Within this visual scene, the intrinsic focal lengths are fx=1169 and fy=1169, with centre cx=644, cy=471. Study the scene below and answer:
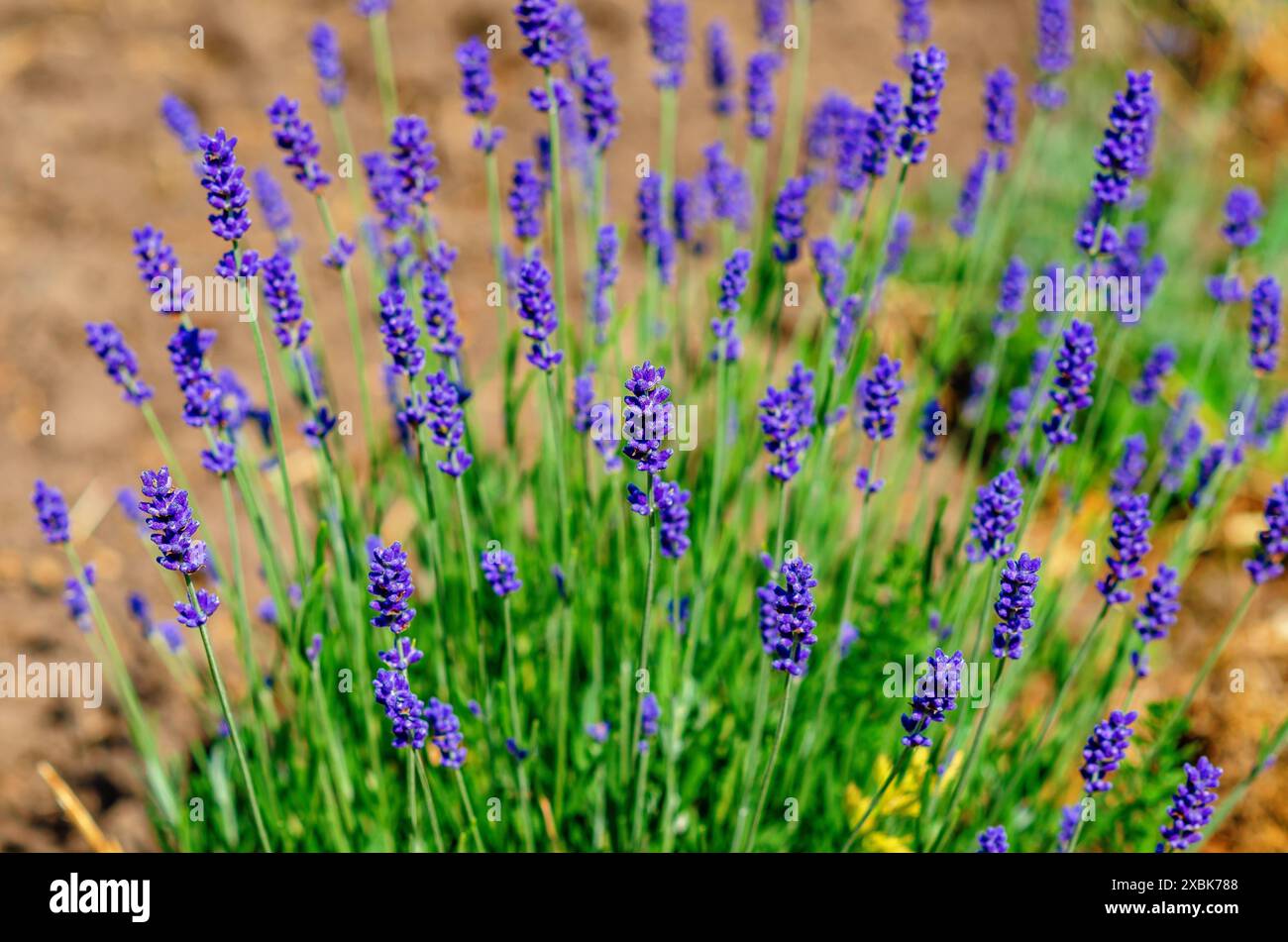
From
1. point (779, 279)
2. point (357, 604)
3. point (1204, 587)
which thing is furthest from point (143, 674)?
point (1204, 587)

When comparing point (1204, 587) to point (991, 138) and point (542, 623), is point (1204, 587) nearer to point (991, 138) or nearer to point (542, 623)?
point (991, 138)

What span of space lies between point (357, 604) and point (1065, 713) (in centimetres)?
228

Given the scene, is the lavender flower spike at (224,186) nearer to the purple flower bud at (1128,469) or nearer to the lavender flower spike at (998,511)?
the lavender flower spike at (998,511)

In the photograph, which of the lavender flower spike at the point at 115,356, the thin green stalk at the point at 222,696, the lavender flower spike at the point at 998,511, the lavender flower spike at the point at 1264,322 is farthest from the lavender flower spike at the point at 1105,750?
the lavender flower spike at the point at 115,356

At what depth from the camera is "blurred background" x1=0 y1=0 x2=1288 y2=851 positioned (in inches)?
155

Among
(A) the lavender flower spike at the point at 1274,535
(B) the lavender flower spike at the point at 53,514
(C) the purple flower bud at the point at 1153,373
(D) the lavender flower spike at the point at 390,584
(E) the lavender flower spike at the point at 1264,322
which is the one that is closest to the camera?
(D) the lavender flower spike at the point at 390,584

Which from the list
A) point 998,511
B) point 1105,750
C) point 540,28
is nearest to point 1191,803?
point 1105,750

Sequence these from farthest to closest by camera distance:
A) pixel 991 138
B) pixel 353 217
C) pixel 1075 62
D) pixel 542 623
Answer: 1. pixel 1075 62
2. pixel 353 217
3. pixel 991 138
4. pixel 542 623

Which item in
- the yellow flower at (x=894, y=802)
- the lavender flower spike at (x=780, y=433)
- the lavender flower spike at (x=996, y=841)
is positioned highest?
the lavender flower spike at (x=780, y=433)

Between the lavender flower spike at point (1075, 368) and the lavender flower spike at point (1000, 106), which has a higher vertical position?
the lavender flower spike at point (1000, 106)

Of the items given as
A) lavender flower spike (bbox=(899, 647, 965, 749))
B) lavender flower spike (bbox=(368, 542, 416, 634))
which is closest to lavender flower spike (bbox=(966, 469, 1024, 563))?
lavender flower spike (bbox=(899, 647, 965, 749))

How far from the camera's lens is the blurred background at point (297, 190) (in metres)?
3.95

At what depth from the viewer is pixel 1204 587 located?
470 cm
